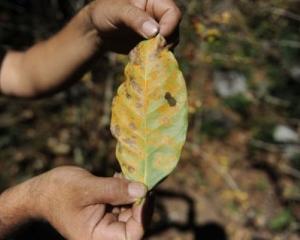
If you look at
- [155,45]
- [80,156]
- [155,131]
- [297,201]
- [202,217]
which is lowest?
[297,201]

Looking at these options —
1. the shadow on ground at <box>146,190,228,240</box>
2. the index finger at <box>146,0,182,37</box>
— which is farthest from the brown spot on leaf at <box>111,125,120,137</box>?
the shadow on ground at <box>146,190,228,240</box>

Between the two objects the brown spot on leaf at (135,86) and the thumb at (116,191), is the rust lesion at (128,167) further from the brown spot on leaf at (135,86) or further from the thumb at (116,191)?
the brown spot on leaf at (135,86)

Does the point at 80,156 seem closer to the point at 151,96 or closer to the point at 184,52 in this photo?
the point at 184,52

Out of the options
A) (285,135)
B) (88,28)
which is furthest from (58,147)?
(88,28)

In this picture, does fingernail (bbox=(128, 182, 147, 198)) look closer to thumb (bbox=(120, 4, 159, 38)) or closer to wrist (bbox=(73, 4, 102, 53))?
thumb (bbox=(120, 4, 159, 38))

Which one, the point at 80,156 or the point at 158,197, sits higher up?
the point at 80,156

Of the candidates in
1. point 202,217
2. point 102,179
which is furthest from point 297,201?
point 102,179

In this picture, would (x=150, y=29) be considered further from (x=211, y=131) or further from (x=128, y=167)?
(x=211, y=131)
